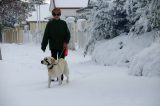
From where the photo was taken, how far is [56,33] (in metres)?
11.3

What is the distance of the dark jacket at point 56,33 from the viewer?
11.3 metres

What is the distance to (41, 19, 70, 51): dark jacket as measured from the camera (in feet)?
37.0

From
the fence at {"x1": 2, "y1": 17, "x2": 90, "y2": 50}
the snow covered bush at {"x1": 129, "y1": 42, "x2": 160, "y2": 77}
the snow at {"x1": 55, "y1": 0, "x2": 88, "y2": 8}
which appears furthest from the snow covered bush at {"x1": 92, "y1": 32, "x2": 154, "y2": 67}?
the snow at {"x1": 55, "y1": 0, "x2": 88, "y2": 8}

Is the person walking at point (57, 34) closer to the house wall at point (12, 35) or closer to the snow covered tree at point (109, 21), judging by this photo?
the snow covered tree at point (109, 21)

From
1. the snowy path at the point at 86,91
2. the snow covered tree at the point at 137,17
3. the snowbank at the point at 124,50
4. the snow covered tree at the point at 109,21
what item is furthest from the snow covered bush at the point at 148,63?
the snow covered tree at the point at 109,21

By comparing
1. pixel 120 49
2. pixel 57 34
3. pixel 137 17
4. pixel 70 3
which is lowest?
pixel 70 3

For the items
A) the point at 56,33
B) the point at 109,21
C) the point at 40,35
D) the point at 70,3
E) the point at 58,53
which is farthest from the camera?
the point at 70,3

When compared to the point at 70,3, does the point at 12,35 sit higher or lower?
lower

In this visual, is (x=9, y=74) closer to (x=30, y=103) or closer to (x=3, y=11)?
(x=30, y=103)

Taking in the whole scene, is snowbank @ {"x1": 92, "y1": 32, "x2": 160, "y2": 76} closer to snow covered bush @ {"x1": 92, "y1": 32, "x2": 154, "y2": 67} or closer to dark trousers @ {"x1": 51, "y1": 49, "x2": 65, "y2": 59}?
snow covered bush @ {"x1": 92, "y1": 32, "x2": 154, "y2": 67}

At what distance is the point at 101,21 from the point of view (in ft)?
52.3

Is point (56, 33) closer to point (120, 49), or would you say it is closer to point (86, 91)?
point (86, 91)

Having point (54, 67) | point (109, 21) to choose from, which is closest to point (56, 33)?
point (54, 67)

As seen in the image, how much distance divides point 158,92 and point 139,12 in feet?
18.4
